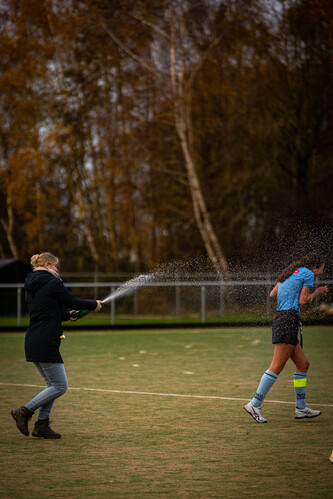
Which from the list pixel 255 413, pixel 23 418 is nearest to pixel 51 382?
pixel 23 418

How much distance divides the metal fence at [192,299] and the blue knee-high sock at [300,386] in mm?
14403

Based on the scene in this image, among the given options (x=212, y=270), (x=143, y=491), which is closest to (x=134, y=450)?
(x=143, y=491)

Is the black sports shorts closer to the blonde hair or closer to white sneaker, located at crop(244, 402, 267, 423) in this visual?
white sneaker, located at crop(244, 402, 267, 423)

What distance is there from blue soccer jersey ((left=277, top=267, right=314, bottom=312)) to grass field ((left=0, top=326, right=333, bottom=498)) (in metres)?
1.27

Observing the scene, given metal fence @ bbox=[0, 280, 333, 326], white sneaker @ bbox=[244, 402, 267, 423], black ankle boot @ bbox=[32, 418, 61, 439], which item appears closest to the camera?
black ankle boot @ bbox=[32, 418, 61, 439]

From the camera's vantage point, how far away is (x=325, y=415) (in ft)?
33.8

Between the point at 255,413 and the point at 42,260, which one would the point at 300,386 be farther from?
the point at 42,260

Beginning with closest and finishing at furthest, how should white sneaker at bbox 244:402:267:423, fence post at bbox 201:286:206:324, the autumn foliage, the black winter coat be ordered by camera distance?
the black winter coat < white sneaker at bbox 244:402:267:423 < fence post at bbox 201:286:206:324 < the autumn foliage

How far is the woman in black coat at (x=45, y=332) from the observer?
344 inches

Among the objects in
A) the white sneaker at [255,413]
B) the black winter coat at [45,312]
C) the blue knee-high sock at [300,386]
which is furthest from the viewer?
the blue knee-high sock at [300,386]

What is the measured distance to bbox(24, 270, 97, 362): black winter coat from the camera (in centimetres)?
870

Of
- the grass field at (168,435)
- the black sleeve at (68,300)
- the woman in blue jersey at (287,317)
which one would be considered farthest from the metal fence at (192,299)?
the black sleeve at (68,300)

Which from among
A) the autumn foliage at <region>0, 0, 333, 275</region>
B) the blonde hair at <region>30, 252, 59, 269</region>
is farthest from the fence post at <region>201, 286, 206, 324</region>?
the blonde hair at <region>30, 252, 59, 269</region>

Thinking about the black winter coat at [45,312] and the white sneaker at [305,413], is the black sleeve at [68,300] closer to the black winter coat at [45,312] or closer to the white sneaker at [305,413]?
the black winter coat at [45,312]
